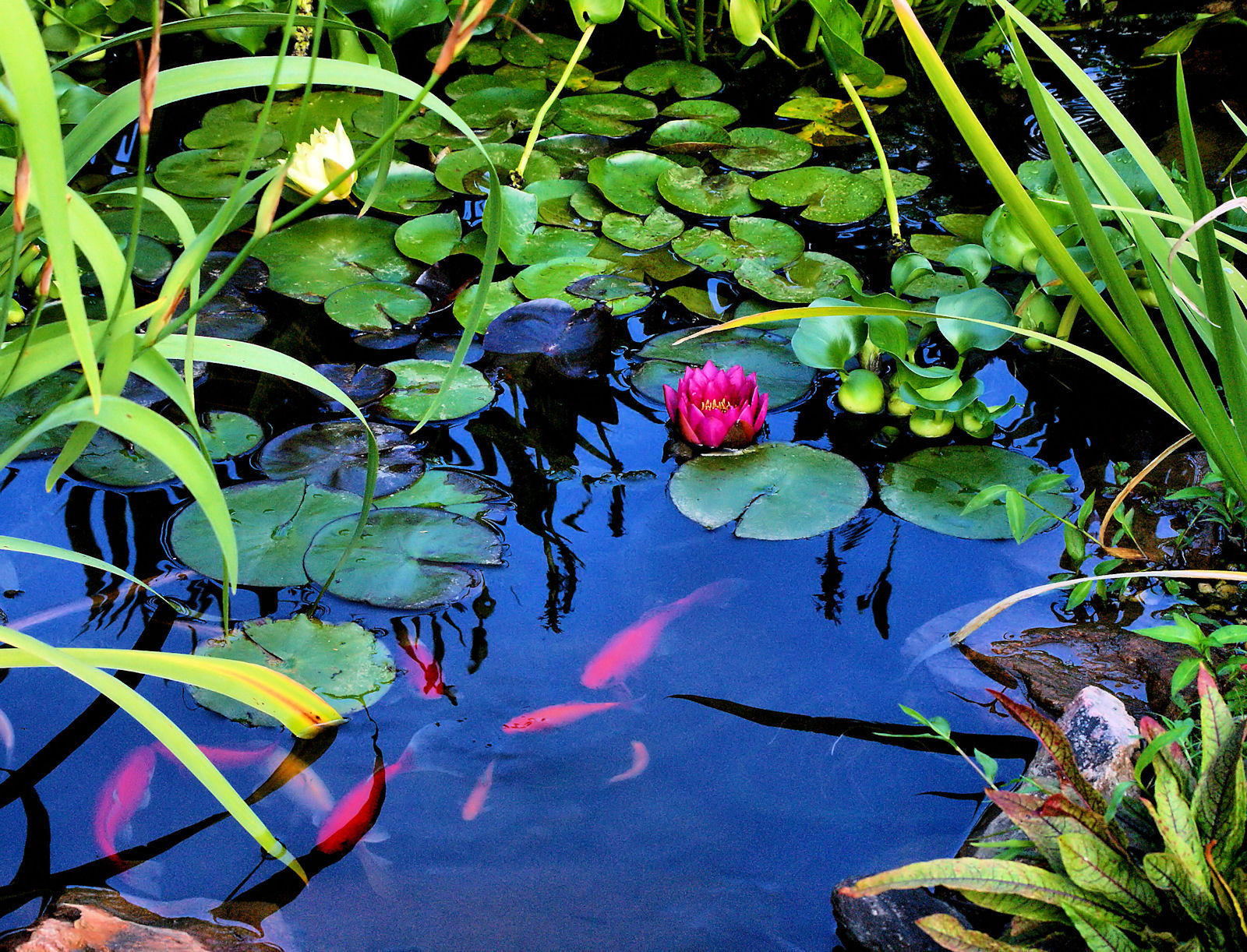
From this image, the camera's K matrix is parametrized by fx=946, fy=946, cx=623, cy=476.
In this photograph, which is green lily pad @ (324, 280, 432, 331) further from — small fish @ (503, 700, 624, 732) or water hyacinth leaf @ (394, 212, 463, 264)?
small fish @ (503, 700, 624, 732)

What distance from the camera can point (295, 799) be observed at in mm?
1229

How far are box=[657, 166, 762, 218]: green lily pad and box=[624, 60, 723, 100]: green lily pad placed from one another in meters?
0.66

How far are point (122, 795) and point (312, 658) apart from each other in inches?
11.3

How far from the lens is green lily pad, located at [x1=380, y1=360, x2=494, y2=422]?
1855mm

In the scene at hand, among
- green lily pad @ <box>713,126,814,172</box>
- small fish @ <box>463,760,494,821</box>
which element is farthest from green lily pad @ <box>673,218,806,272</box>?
small fish @ <box>463,760,494,821</box>

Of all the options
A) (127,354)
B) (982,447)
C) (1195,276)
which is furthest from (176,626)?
(1195,276)

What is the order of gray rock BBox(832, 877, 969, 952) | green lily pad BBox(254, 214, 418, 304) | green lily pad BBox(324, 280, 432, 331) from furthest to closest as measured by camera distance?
green lily pad BBox(254, 214, 418, 304) → green lily pad BBox(324, 280, 432, 331) → gray rock BBox(832, 877, 969, 952)

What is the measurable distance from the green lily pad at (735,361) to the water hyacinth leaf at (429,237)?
60 centimetres

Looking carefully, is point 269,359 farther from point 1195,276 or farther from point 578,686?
point 1195,276

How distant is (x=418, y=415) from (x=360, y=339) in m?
0.35

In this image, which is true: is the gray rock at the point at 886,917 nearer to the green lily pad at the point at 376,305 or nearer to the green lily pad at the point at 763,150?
the green lily pad at the point at 376,305

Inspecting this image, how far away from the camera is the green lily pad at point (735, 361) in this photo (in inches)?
77.1

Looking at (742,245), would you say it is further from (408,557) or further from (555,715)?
(555,715)

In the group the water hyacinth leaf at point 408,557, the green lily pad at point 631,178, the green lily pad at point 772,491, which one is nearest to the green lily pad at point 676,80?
the green lily pad at point 631,178
